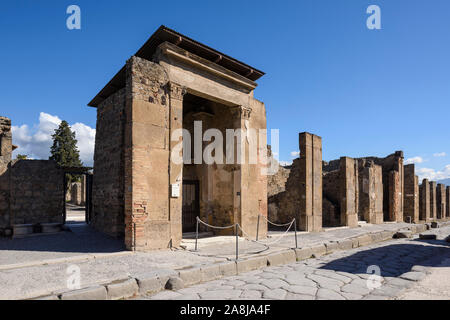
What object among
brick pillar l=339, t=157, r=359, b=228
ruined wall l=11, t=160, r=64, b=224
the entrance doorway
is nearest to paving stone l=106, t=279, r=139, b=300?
the entrance doorway

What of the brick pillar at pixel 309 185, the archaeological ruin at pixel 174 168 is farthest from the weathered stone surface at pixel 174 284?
the brick pillar at pixel 309 185

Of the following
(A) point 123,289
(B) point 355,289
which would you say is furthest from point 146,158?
(B) point 355,289

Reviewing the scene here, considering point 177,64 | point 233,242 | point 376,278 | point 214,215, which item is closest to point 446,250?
point 376,278

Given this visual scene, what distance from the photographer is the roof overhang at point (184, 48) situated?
25.5 feet

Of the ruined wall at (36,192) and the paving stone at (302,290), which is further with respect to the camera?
the ruined wall at (36,192)

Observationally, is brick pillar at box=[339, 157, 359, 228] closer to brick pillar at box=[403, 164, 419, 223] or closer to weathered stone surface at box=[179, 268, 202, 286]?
brick pillar at box=[403, 164, 419, 223]

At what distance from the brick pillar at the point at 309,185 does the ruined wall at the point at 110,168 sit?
302 inches

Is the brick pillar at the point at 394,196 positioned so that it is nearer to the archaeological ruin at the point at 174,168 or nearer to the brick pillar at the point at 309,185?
the archaeological ruin at the point at 174,168

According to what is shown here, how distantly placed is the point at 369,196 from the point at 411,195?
8.09 meters

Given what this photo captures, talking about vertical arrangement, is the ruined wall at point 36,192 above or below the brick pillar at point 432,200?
above

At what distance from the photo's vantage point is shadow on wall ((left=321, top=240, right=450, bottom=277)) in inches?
229

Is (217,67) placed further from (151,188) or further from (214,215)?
(214,215)

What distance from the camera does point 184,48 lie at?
8383mm
